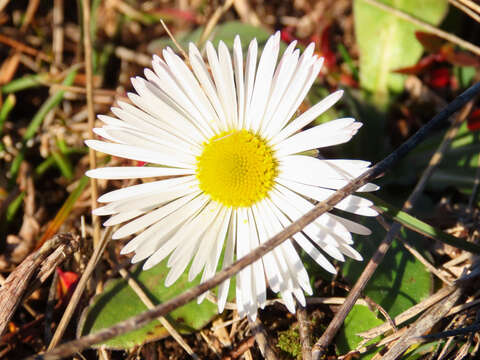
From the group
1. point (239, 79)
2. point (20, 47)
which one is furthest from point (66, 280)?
point (20, 47)

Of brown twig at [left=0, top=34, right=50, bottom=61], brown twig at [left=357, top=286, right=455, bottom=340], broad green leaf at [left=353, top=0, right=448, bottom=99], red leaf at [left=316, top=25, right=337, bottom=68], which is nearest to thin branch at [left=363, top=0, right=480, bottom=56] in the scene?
broad green leaf at [left=353, top=0, right=448, bottom=99]

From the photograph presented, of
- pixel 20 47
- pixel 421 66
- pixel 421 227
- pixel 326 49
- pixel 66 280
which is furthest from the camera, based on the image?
pixel 20 47

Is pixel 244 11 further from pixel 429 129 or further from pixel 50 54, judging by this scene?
pixel 429 129

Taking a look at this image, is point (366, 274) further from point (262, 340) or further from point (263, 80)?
point (263, 80)

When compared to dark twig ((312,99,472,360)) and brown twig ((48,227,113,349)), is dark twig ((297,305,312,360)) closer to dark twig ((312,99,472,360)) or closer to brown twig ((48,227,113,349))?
dark twig ((312,99,472,360))

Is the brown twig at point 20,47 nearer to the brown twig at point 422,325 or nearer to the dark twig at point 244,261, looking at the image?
the dark twig at point 244,261
